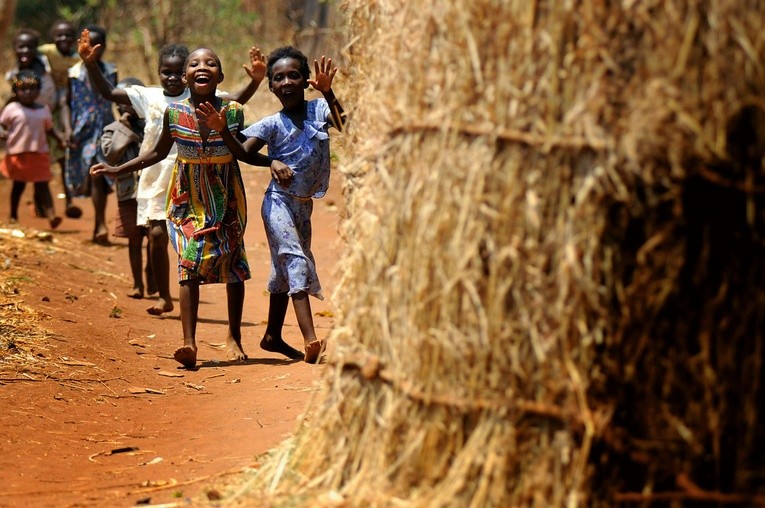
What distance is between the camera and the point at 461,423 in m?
3.37

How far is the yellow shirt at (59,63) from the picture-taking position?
12.1 meters

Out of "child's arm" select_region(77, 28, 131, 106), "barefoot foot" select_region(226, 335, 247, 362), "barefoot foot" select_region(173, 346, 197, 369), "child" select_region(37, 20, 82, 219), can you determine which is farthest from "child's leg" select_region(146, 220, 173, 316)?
"child" select_region(37, 20, 82, 219)

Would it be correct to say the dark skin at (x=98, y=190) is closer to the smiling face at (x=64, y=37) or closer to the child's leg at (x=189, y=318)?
the smiling face at (x=64, y=37)

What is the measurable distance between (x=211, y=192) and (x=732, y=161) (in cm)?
396

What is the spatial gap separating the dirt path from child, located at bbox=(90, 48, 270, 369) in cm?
47

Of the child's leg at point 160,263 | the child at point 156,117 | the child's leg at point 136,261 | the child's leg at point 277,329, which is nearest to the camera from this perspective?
the child's leg at point 277,329

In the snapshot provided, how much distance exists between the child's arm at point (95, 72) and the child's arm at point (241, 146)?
54.3 inches

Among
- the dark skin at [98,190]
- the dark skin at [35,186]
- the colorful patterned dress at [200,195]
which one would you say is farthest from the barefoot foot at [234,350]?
the dark skin at [35,186]

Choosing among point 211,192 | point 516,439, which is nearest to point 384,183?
point 516,439

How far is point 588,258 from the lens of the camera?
3133 millimetres

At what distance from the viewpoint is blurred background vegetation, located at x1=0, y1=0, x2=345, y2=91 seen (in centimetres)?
1798

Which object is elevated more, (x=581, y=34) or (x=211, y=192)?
(x=581, y=34)

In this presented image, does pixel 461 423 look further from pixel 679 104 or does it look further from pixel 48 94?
pixel 48 94

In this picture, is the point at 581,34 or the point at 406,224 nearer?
the point at 581,34
